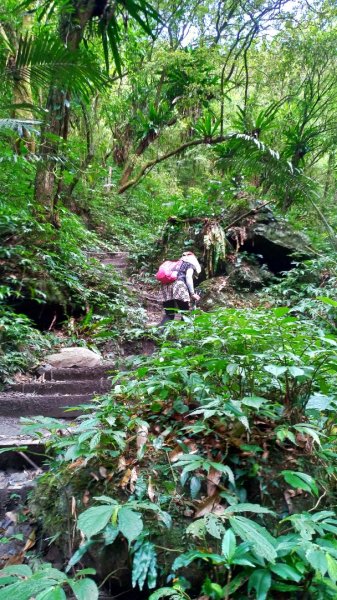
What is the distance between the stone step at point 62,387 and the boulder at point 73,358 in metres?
0.29

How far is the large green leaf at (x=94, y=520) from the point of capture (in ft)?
A: 4.09

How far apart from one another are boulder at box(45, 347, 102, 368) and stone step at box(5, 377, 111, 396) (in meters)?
0.29

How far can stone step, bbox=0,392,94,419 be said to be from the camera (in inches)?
142

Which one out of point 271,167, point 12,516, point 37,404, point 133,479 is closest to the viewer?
point 133,479

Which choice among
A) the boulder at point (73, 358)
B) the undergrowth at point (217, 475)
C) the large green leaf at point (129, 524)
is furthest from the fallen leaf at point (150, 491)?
A: the boulder at point (73, 358)

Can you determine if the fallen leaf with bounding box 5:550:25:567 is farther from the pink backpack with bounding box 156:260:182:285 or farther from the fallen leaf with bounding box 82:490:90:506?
the pink backpack with bounding box 156:260:182:285

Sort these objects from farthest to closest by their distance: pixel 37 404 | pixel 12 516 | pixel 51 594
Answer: pixel 37 404
pixel 12 516
pixel 51 594

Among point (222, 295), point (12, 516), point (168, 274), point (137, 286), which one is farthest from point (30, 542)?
point (137, 286)

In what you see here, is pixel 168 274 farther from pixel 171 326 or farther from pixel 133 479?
pixel 133 479

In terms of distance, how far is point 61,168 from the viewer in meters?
6.28

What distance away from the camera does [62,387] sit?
4.07 m

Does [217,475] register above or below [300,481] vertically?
below

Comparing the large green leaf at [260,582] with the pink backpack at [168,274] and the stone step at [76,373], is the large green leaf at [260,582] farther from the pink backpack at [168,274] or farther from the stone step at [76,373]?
the pink backpack at [168,274]

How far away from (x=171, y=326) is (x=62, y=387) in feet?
6.03
